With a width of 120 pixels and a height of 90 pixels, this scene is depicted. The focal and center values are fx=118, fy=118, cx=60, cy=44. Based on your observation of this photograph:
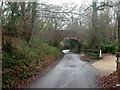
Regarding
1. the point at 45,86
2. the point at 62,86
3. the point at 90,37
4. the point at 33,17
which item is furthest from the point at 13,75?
the point at 90,37

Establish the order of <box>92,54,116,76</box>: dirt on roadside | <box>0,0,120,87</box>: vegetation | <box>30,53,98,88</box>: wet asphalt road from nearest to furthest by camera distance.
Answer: <box>30,53,98,88</box>: wet asphalt road < <box>0,0,120,87</box>: vegetation < <box>92,54,116,76</box>: dirt on roadside

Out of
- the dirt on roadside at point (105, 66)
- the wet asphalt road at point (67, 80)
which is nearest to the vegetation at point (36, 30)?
the wet asphalt road at point (67, 80)

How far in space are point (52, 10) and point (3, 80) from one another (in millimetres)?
8870

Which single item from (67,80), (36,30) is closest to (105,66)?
(67,80)

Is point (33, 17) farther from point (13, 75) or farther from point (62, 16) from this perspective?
point (13, 75)

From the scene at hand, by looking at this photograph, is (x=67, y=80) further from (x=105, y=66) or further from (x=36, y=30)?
(x=36, y=30)

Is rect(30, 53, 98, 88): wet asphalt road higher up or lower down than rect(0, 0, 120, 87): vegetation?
lower down

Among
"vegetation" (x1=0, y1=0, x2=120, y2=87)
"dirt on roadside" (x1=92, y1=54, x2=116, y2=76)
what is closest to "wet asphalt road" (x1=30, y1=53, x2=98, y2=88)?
"dirt on roadside" (x1=92, y1=54, x2=116, y2=76)

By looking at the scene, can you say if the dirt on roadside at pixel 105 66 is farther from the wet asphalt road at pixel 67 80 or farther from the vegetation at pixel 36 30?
the vegetation at pixel 36 30

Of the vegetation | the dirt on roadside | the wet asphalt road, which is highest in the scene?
the vegetation

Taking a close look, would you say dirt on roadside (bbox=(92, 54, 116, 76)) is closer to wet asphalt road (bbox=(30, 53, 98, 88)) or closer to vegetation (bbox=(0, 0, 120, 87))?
wet asphalt road (bbox=(30, 53, 98, 88))

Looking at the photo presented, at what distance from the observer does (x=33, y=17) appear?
→ 1127cm

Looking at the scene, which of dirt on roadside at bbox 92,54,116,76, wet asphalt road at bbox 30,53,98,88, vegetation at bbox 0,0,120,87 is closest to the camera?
wet asphalt road at bbox 30,53,98,88

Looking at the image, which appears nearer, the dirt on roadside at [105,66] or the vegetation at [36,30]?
the vegetation at [36,30]
